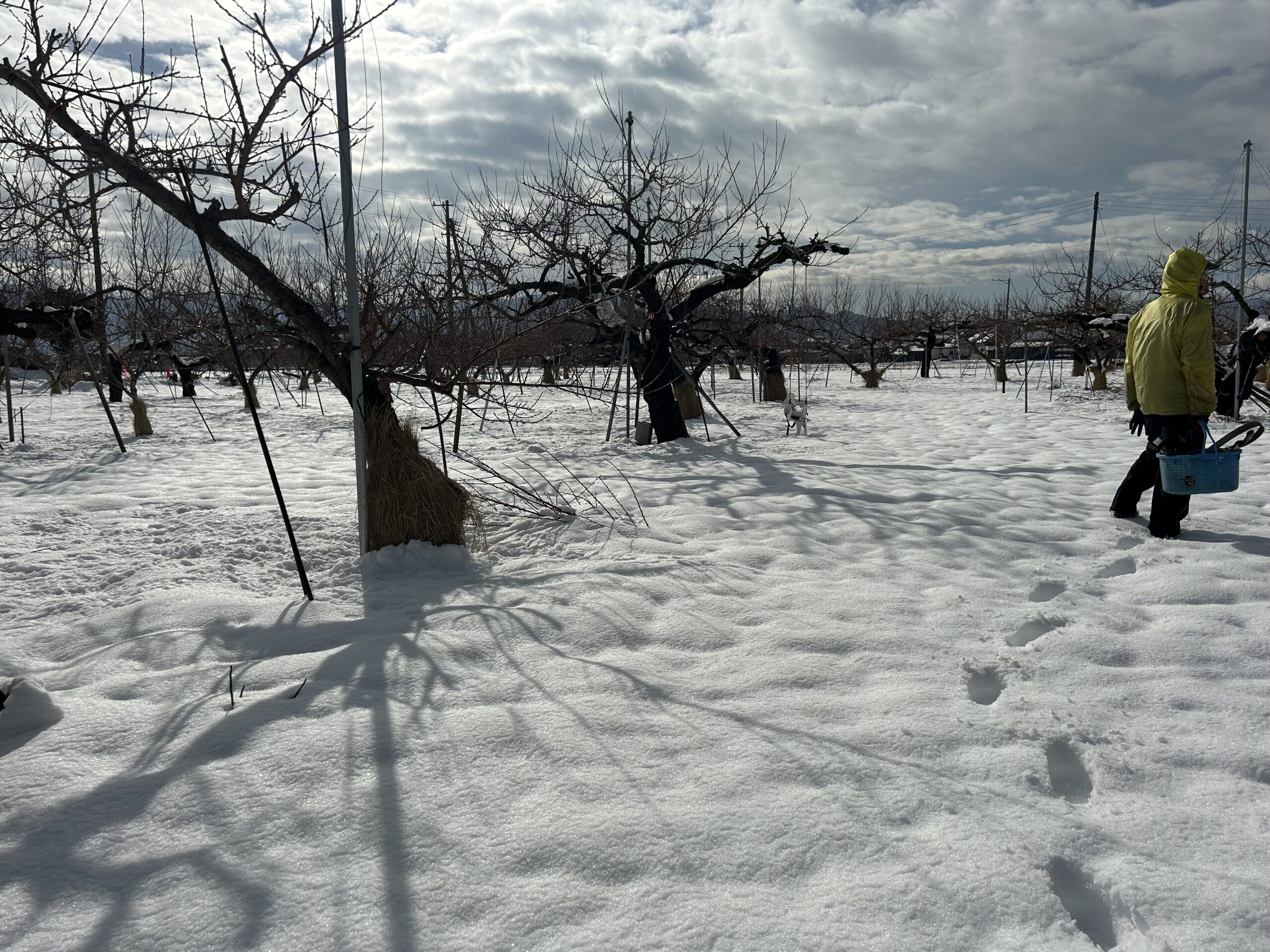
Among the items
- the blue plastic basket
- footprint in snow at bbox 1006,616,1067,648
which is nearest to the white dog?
the blue plastic basket

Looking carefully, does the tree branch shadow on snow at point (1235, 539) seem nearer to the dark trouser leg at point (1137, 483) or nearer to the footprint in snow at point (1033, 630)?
the dark trouser leg at point (1137, 483)

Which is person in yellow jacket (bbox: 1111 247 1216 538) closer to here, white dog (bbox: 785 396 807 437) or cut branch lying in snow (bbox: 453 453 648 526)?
cut branch lying in snow (bbox: 453 453 648 526)

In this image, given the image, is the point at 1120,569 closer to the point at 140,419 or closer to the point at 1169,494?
the point at 1169,494

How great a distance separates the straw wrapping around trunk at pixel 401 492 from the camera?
381 cm

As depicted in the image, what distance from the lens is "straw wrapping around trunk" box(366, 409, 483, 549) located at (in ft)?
12.5

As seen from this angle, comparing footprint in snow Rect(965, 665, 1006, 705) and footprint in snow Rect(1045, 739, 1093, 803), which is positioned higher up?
footprint in snow Rect(965, 665, 1006, 705)

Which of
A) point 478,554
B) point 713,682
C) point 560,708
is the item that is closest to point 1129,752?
point 713,682

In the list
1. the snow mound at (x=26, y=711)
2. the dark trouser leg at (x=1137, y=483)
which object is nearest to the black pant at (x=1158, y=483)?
the dark trouser leg at (x=1137, y=483)

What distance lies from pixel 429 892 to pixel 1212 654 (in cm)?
264

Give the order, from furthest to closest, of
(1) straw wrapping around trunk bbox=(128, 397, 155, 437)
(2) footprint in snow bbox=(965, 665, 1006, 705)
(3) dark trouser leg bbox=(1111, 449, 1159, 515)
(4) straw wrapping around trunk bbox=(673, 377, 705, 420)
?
(4) straw wrapping around trunk bbox=(673, 377, 705, 420) < (1) straw wrapping around trunk bbox=(128, 397, 155, 437) < (3) dark trouser leg bbox=(1111, 449, 1159, 515) < (2) footprint in snow bbox=(965, 665, 1006, 705)

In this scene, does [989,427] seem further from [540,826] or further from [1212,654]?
[540,826]

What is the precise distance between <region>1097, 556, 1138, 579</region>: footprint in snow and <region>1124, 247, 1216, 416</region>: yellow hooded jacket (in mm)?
816

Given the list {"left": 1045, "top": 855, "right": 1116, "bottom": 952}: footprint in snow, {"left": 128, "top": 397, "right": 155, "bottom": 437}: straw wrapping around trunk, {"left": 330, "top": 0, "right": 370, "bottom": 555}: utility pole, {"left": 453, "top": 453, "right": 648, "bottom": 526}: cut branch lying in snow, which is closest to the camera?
{"left": 1045, "top": 855, "right": 1116, "bottom": 952}: footprint in snow

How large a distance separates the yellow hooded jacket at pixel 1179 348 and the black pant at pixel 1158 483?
62 millimetres
